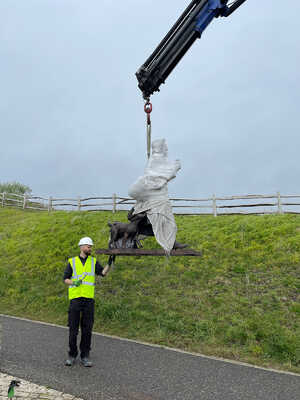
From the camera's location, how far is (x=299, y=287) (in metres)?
7.35

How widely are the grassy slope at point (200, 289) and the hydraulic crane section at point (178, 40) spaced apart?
4713mm

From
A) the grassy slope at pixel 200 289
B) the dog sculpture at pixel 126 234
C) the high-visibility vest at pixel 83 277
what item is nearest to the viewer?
the high-visibility vest at pixel 83 277

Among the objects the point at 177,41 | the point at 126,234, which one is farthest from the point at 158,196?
the point at 177,41

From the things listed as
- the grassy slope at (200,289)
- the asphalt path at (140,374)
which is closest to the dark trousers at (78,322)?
the asphalt path at (140,374)

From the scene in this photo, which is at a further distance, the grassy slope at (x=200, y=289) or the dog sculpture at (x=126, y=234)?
the grassy slope at (x=200, y=289)

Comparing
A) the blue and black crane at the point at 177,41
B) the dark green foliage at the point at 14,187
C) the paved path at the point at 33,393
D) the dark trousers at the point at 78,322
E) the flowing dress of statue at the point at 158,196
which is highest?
the dark green foliage at the point at 14,187

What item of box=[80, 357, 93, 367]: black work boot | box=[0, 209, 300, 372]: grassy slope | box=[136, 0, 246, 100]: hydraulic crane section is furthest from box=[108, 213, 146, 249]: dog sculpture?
box=[136, 0, 246, 100]: hydraulic crane section

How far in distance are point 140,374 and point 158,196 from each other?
270cm

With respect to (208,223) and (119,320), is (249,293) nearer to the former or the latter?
(119,320)

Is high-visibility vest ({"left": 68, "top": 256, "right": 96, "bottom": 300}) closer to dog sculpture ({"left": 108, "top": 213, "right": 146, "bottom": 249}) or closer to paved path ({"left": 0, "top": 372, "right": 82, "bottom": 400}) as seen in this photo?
dog sculpture ({"left": 108, "top": 213, "right": 146, "bottom": 249})

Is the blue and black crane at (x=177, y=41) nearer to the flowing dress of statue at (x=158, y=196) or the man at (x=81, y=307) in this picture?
the flowing dress of statue at (x=158, y=196)

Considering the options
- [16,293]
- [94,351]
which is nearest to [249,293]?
[94,351]

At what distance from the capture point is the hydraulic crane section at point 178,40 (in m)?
5.45

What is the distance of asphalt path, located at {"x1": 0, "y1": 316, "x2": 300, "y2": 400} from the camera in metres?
3.80
